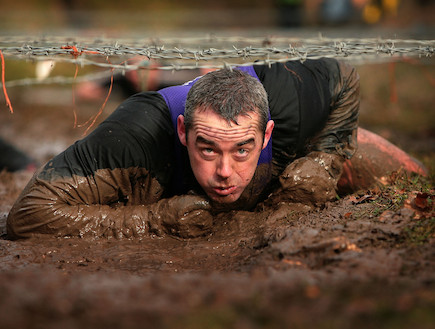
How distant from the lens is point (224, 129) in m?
3.42

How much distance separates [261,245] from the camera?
3.35 meters

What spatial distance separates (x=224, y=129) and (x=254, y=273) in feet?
3.30

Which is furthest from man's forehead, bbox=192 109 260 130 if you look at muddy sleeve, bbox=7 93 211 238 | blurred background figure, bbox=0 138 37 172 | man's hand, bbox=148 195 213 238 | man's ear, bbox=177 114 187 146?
blurred background figure, bbox=0 138 37 172

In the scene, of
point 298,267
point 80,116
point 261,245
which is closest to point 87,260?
point 261,245

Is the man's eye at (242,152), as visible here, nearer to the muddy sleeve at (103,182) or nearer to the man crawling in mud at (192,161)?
the man crawling in mud at (192,161)

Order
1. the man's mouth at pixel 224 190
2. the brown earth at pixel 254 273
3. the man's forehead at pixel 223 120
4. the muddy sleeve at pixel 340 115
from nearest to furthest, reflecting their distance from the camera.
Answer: the brown earth at pixel 254 273 < the man's forehead at pixel 223 120 < the man's mouth at pixel 224 190 < the muddy sleeve at pixel 340 115

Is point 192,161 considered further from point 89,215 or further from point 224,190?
point 89,215

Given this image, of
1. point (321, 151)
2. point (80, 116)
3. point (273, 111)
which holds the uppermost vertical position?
point (273, 111)

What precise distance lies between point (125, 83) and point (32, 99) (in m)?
1.76

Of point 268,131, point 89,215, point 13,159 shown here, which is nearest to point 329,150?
point 268,131

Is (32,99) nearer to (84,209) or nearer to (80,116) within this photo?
(80,116)

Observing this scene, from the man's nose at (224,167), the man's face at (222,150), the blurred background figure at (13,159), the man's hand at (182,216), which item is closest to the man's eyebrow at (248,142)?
the man's face at (222,150)

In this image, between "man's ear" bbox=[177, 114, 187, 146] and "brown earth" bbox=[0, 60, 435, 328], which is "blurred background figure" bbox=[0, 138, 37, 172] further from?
"man's ear" bbox=[177, 114, 187, 146]

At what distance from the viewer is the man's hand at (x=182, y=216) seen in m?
3.71
